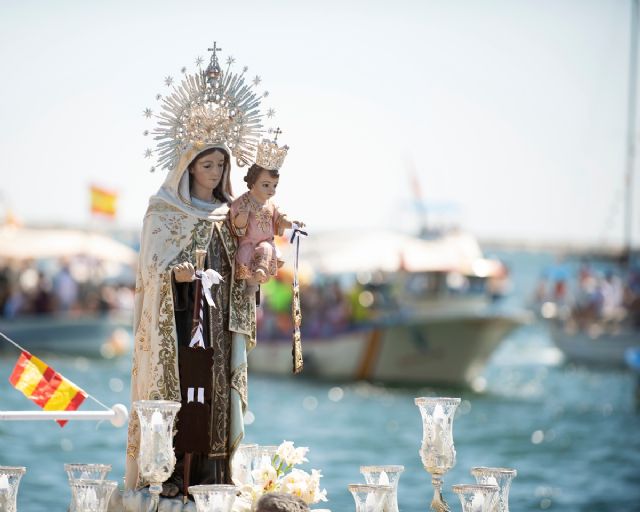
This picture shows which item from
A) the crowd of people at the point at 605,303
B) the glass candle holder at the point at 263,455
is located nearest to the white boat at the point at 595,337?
the crowd of people at the point at 605,303

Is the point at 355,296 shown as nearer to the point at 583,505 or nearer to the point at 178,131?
the point at 583,505

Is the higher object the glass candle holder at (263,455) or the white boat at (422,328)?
the white boat at (422,328)

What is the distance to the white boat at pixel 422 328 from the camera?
29828mm

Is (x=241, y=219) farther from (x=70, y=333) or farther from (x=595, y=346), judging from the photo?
(x=595, y=346)

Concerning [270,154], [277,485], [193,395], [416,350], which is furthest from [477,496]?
[416,350]

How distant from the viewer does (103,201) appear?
37.1 m

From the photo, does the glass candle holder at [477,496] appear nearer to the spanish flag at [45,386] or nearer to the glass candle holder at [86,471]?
the glass candle holder at [86,471]

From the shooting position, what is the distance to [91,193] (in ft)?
121

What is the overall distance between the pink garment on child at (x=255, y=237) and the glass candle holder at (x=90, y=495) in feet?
4.98

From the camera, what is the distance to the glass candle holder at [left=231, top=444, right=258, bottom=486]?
8.10 metres

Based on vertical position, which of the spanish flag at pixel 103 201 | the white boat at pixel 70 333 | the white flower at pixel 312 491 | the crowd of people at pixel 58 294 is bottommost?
the white flower at pixel 312 491

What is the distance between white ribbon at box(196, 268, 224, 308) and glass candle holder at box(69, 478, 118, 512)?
118 cm

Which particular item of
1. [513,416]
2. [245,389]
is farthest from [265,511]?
[513,416]

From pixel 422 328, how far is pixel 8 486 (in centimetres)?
2291
